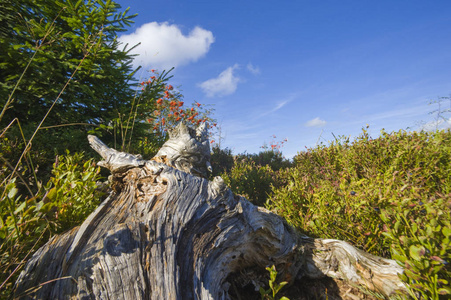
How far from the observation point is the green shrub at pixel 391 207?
1.76 meters

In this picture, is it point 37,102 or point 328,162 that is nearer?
point 37,102

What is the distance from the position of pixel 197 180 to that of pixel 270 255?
132 cm

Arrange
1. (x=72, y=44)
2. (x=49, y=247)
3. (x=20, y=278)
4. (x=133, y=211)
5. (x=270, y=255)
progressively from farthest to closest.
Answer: (x=72, y=44) < (x=270, y=255) < (x=133, y=211) < (x=49, y=247) < (x=20, y=278)

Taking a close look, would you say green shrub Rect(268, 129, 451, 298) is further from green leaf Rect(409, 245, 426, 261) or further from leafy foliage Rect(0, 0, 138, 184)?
leafy foliage Rect(0, 0, 138, 184)

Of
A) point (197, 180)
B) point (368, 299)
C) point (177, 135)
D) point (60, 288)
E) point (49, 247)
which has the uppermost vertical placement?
point (177, 135)

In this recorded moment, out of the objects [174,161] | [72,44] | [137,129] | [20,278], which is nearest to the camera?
[20,278]

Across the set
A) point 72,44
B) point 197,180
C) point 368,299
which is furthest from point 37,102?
point 368,299

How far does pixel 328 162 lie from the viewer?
6.17 metres

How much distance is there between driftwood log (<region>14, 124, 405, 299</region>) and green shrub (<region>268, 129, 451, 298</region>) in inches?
15.7

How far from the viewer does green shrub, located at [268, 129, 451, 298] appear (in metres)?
1.76

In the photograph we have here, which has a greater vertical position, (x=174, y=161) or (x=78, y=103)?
(x=78, y=103)

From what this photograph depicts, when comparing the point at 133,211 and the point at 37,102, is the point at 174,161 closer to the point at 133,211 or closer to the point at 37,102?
the point at 133,211

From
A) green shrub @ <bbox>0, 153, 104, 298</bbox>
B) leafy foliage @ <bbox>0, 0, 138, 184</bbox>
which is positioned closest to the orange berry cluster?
leafy foliage @ <bbox>0, 0, 138, 184</bbox>

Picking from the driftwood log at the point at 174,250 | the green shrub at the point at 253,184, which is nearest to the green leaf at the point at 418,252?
the driftwood log at the point at 174,250
